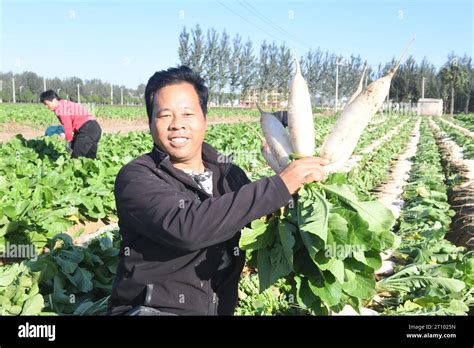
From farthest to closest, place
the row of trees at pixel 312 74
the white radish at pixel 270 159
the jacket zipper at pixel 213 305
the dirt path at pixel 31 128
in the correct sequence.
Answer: the row of trees at pixel 312 74, the dirt path at pixel 31 128, the white radish at pixel 270 159, the jacket zipper at pixel 213 305

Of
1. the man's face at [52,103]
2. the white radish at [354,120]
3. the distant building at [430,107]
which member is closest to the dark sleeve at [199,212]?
the white radish at [354,120]

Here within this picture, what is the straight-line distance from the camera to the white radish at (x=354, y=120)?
2291mm

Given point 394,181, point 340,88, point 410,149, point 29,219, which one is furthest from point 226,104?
point 29,219

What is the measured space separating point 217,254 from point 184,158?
18.7 inches

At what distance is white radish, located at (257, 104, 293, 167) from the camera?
2361mm

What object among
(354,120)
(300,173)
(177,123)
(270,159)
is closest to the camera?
(300,173)

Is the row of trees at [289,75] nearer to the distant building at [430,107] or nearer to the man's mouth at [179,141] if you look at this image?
the distant building at [430,107]

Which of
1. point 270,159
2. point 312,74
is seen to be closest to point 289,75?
point 312,74

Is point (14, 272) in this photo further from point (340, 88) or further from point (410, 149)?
point (340, 88)

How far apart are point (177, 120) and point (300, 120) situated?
612 mm

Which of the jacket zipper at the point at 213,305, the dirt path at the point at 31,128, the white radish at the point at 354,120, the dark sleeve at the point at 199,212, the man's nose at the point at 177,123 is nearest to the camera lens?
the dark sleeve at the point at 199,212

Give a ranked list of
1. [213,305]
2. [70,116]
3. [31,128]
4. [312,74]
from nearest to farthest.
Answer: [213,305] < [70,116] < [31,128] < [312,74]

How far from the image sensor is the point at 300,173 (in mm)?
1906

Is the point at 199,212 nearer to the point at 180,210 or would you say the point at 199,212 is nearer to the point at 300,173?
the point at 180,210
